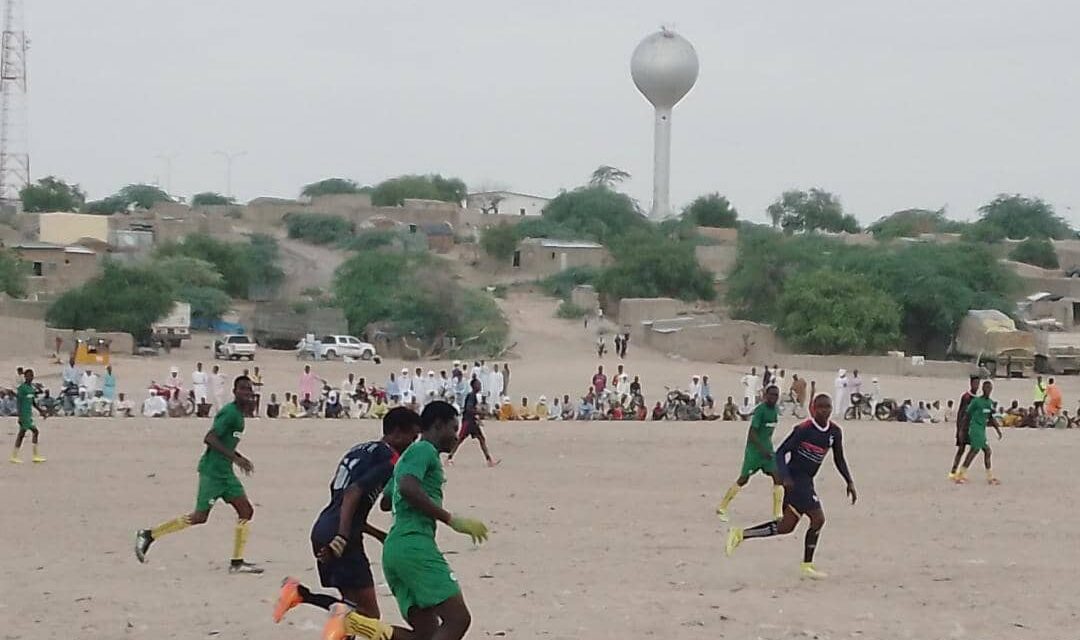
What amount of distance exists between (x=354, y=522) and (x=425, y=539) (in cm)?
77

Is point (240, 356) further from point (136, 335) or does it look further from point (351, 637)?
point (351, 637)

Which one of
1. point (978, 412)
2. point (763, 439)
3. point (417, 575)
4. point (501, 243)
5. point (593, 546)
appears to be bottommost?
point (593, 546)

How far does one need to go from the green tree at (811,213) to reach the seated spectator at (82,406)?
88.1m

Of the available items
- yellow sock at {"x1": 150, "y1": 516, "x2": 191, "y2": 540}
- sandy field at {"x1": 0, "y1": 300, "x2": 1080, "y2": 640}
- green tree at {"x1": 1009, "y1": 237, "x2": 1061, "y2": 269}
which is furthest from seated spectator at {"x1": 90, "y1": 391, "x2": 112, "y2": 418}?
green tree at {"x1": 1009, "y1": 237, "x2": 1061, "y2": 269}

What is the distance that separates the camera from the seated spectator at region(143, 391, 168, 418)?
99.5ft

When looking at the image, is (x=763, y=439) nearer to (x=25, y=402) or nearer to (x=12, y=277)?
(x=25, y=402)

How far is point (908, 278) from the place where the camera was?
5700cm

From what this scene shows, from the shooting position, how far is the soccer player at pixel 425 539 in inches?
284

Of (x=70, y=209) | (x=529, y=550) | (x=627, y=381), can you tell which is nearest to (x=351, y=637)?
(x=529, y=550)

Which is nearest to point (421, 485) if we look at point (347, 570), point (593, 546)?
point (347, 570)

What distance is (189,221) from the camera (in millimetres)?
83500

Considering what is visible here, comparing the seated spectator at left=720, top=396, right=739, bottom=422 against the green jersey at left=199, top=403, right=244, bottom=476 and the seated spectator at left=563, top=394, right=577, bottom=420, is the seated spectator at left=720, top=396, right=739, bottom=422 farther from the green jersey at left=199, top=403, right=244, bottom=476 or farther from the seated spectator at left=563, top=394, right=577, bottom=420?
the green jersey at left=199, top=403, right=244, bottom=476

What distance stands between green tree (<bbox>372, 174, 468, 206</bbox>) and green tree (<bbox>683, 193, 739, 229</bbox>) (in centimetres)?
2035

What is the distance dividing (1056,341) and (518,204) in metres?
95.9
